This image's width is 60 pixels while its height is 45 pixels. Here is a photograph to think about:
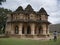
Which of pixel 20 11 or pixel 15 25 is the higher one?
pixel 20 11

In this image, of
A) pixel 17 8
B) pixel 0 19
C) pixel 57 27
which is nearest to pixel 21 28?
pixel 17 8

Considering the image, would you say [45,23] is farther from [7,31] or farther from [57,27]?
[57,27]

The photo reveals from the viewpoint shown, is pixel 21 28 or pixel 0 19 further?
pixel 0 19

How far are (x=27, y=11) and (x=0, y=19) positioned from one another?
64.2 feet

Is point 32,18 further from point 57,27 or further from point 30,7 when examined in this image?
point 57,27

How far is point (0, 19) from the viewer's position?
216 ft

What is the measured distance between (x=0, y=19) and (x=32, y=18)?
20.2 metres

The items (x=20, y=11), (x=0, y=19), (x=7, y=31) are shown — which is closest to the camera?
(x=20, y=11)

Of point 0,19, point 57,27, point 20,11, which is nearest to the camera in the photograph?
point 20,11

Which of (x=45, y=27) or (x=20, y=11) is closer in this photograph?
(x=20, y=11)

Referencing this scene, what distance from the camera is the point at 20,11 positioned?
47312mm

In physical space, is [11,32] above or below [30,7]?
below

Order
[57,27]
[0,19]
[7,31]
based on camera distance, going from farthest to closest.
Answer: [57,27]
[0,19]
[7,31]

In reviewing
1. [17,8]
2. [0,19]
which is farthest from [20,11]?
[0,19]
